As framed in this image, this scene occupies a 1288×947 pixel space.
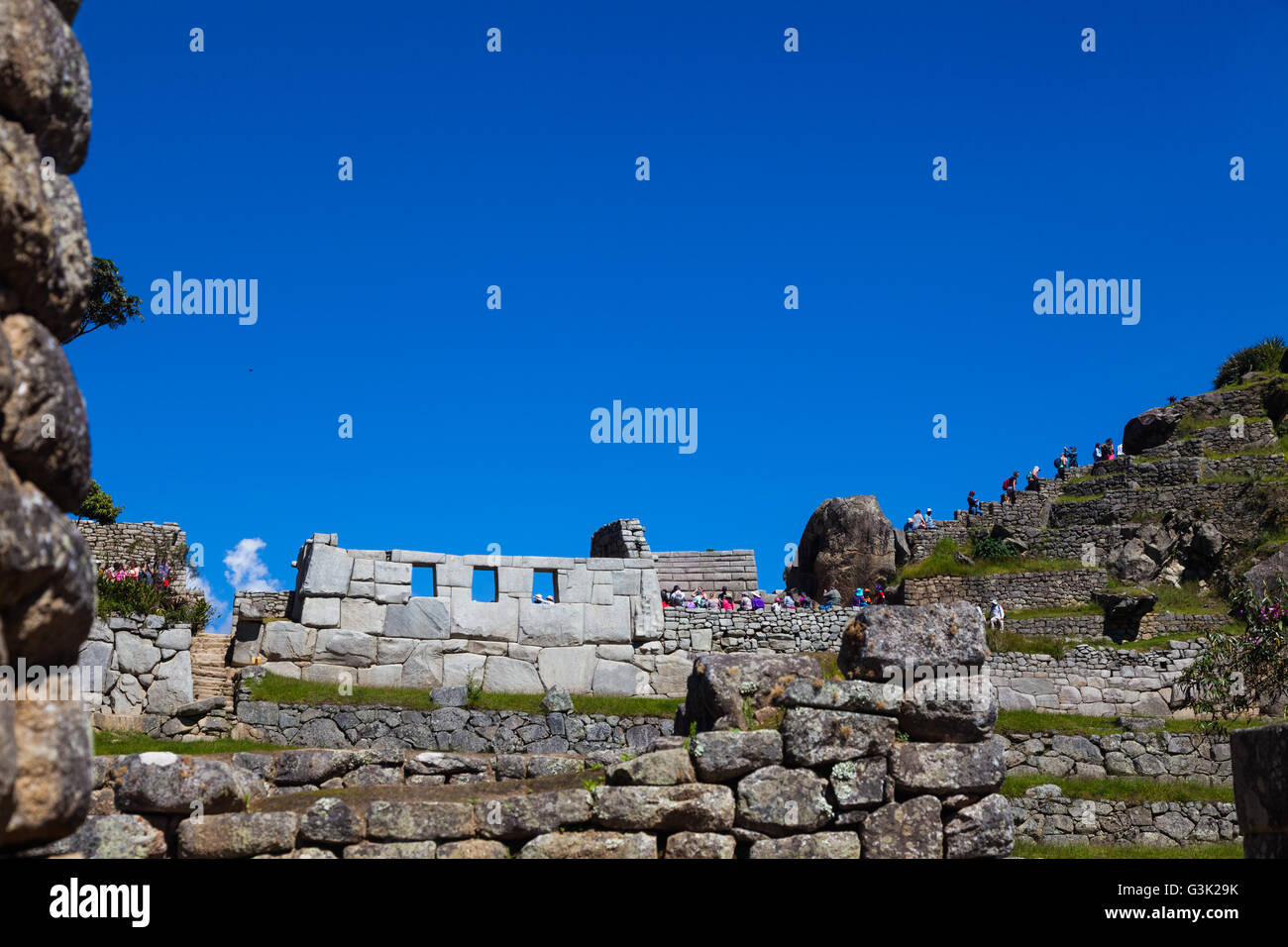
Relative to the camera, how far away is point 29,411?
122 inches

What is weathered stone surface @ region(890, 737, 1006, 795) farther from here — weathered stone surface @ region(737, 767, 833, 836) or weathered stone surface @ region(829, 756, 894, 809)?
weathered stone surface @ region(737, 767, 833, 836)

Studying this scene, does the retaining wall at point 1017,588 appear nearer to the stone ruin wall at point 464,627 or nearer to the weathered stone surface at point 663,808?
the stone ruin wall at point 464,627

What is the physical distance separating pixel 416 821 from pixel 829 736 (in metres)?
3.09

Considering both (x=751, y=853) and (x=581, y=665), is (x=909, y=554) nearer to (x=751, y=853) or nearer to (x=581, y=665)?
(x=581, y=665)

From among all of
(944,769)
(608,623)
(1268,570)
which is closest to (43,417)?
(944,769)

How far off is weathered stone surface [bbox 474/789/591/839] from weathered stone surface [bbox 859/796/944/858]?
214 cm

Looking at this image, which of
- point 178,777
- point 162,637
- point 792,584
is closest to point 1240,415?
point 792,584

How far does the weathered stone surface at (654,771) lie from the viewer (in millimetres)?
8242

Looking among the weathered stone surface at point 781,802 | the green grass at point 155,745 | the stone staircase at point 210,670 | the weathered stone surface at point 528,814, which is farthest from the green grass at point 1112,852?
the stone staircase at point 210,670

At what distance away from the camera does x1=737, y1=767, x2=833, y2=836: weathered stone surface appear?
8.23 metres

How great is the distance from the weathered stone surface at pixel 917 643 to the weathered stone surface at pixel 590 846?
2325 millimetres

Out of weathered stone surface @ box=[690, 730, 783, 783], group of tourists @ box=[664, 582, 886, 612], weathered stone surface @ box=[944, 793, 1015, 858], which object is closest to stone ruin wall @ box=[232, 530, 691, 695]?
group of tourists @ box=[664, 582, 886, 612]

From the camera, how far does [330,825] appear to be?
299 inches

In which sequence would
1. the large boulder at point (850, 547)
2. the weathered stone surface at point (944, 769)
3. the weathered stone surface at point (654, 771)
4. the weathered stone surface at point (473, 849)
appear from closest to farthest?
the weathered stone surface at point (473, 849) → the weathered stone surface at point (654, 771) → the weathered stone surface at point (944, 769) → the large boulder at point (850, 547)
